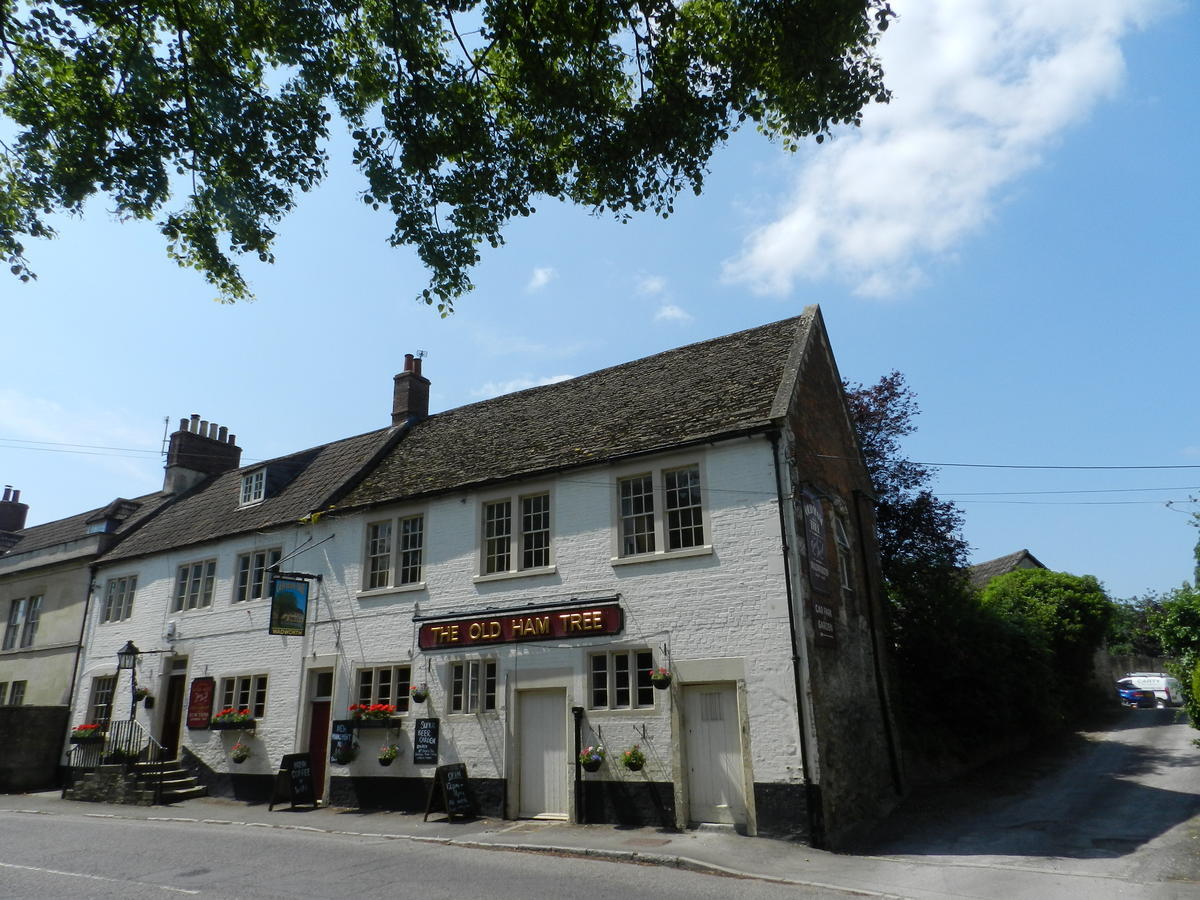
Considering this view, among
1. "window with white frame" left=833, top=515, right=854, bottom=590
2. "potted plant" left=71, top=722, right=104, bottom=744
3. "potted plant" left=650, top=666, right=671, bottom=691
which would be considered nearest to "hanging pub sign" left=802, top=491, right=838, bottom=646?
"window with white frame" left=833, top=515, right=854, bottom=590

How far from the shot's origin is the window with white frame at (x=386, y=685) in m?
17.2

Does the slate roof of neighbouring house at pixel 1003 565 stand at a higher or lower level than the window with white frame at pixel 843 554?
higher

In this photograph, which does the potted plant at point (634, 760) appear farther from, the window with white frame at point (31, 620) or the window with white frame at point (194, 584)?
the window with white frame at point (31, 620)

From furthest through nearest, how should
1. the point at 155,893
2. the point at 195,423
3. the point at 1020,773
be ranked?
the point at 195,423, the point at 1020,773, the point at 155,893

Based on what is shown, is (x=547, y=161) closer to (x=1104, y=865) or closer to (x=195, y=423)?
(x=1104, y=865)

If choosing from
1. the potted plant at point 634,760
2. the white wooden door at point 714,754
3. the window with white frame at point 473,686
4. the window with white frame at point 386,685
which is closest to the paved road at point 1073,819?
the white wooden door at point 714,754

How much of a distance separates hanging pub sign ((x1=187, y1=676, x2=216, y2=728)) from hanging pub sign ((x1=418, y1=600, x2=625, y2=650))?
6899 mm

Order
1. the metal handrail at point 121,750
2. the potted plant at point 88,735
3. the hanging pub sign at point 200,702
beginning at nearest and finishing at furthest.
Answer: the hanging pub sign at point 200,702 → the metal handrail at point 121,750 → the potted plant at point 88,735

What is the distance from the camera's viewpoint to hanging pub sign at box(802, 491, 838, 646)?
547 inches

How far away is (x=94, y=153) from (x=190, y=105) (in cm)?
108

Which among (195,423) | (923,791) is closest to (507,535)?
(923,791)

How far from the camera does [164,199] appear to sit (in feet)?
28.9

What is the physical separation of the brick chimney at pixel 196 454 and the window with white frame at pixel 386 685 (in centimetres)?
1413

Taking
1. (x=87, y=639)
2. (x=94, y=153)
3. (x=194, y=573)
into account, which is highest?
(x=94, y=153)
